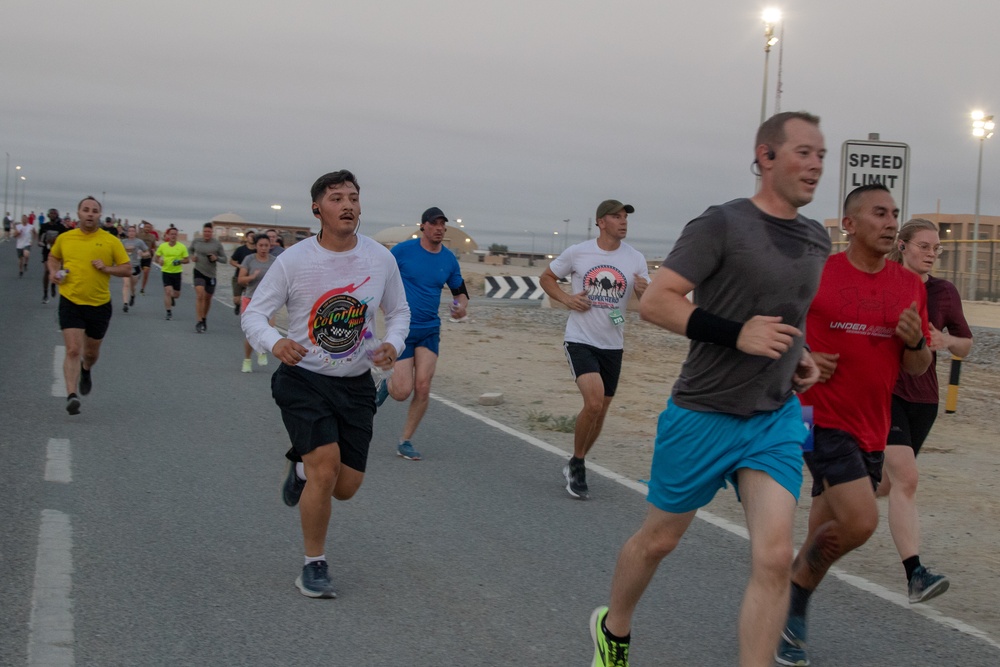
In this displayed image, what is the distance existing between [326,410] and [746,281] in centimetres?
221

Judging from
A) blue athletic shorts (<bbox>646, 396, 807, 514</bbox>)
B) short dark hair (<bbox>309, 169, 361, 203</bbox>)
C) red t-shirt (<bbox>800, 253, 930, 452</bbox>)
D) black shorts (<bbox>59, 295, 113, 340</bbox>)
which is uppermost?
short dark hair (<bbox>309, 169, 361, 203</bbox>)

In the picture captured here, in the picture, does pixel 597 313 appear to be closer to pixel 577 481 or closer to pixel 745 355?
pixel 577 481

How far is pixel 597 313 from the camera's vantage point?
778 centimetres

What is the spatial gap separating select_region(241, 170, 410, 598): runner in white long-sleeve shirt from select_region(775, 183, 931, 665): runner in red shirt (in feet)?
6.61

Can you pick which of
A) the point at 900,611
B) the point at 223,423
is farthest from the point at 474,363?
the point at 900,611

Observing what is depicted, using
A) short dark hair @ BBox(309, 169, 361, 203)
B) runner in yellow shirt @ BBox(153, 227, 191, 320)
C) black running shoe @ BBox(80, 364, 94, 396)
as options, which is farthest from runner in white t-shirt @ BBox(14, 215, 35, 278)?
short dark hair @ BBox(309, 169, 361, 203)

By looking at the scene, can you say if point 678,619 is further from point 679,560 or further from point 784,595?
point 784,595

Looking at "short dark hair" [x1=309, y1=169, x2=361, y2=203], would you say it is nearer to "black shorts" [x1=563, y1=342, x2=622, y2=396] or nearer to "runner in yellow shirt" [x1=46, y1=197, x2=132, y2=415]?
"black shorts" [x1=563, y1=342, x2=622, y2=396]

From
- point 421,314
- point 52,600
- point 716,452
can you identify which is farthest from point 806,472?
point 52,600

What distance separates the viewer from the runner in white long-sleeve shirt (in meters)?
5.15

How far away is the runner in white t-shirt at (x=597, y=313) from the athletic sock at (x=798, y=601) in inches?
117

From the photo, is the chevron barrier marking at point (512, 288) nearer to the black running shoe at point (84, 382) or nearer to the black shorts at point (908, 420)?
the black running shoe at point (84, 382)

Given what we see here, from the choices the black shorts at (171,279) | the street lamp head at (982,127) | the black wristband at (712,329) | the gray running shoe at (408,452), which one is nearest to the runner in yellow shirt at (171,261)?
the black shorts at (171,279)

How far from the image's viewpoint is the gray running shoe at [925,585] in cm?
500
